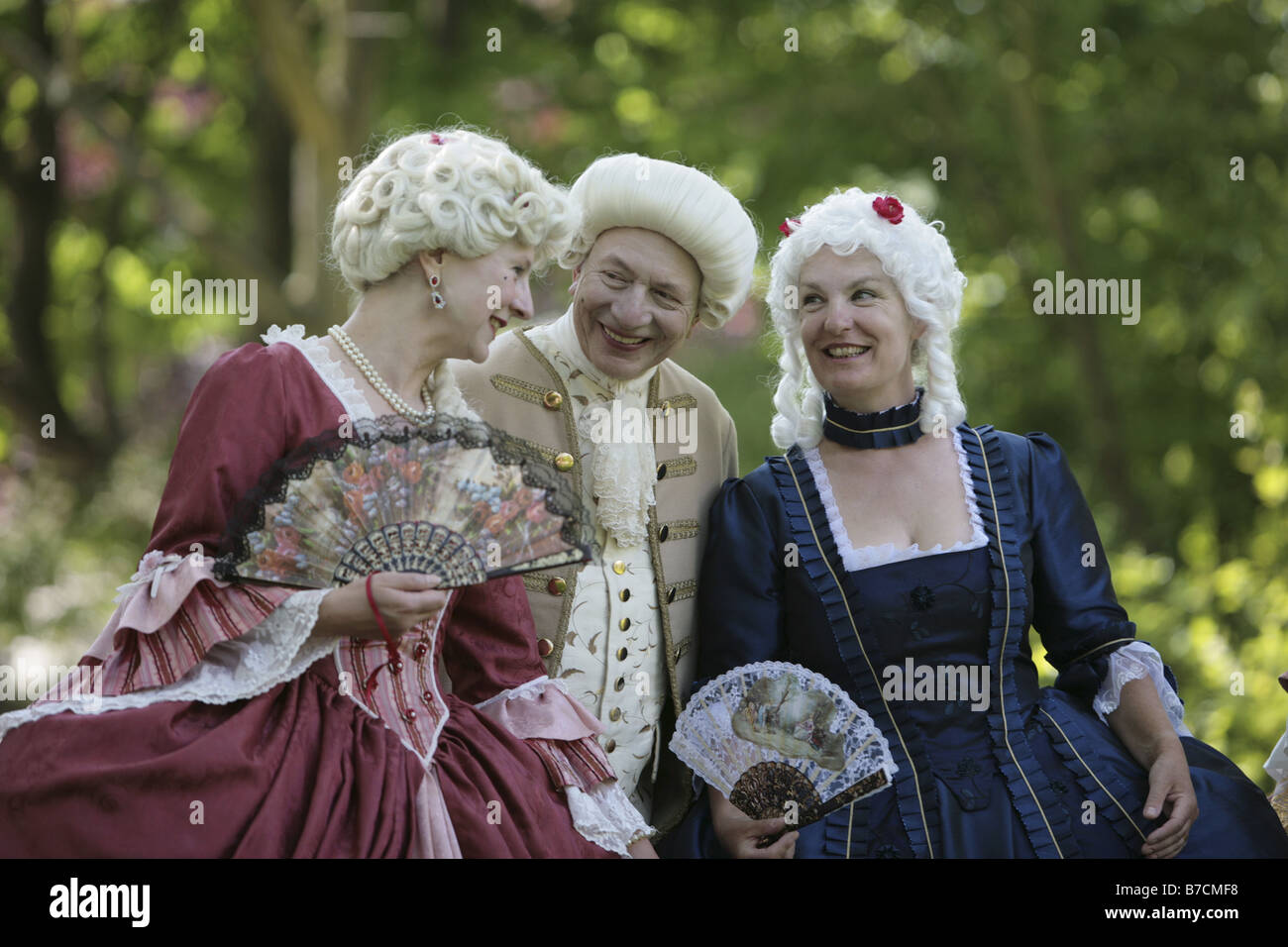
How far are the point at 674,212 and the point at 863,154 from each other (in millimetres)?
5941

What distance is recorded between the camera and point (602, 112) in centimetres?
869

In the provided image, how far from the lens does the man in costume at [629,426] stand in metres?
3.11

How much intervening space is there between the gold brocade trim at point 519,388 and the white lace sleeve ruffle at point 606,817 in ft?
2.97

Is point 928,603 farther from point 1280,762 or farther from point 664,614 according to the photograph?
point 1280,762

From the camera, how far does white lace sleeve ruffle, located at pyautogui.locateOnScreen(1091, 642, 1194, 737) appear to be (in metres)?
3.14

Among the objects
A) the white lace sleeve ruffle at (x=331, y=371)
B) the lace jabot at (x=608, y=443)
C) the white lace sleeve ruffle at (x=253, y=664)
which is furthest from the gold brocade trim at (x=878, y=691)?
the white lace sleeve ruffle at (x=253, y=664)

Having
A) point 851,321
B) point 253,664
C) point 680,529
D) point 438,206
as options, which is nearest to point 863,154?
point 851,321

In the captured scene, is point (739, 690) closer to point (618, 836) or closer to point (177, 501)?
point (618, 836)

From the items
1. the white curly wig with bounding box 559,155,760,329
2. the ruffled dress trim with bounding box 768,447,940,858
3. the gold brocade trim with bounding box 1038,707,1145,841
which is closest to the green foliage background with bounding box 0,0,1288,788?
the gold brocade trim with bounding box 1038,707,1145,841

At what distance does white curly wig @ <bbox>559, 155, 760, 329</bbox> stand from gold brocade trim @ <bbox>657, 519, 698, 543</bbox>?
533 mm

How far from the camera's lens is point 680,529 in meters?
3.27

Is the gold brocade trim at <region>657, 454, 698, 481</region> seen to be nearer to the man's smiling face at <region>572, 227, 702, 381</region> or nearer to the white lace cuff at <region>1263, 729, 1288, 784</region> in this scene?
the man's smiling face at <region>572, 227, 702, 381</region>

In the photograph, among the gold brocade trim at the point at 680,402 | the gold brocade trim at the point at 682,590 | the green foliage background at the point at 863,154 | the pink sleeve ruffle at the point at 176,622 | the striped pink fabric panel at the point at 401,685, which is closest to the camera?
the pink sleeve ruffle at the point at 176,622

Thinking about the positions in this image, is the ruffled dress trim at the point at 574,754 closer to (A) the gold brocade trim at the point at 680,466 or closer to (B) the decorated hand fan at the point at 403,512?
(B) the decorated hand fan at the point at 403,512
